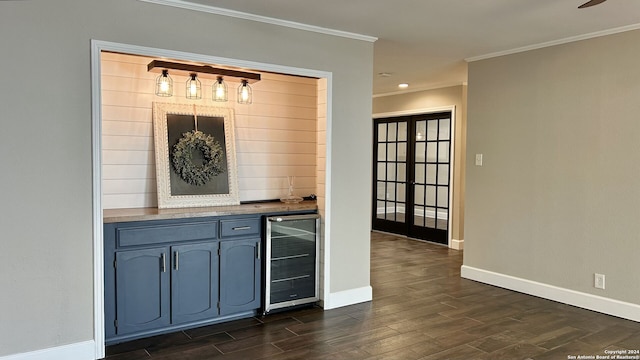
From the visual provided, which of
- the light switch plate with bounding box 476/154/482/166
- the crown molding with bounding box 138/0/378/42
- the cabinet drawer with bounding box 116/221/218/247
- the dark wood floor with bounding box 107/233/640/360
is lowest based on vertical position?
the dark wood floor with bounding box 107/233/640/360

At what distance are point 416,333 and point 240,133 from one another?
231 cm

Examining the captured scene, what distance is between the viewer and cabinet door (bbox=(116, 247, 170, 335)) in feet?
11.1

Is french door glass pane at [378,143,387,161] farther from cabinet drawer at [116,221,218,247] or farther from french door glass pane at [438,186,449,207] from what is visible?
cabinet drawer at [116,221,218,247]

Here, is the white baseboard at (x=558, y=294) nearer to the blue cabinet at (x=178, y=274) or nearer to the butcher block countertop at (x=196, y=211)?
the butcher block countertop at (x=196, y=211)

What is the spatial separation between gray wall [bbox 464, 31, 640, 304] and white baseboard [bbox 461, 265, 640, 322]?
53 mm

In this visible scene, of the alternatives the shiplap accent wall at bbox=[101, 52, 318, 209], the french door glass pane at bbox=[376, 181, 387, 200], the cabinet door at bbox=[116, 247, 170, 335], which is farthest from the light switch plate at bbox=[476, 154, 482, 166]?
the cabinet door at bbox=[116, 247, 170, 335]

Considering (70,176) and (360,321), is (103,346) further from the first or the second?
(360,321)

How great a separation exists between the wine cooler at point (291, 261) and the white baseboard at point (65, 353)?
1384 mm

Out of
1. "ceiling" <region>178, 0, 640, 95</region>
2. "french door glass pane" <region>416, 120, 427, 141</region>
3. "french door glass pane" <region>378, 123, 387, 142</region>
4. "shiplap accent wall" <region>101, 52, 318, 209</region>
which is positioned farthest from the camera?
"french door glass pane" <region>378, 123, 387, 142</region>

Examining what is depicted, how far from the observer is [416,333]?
3.75 metres

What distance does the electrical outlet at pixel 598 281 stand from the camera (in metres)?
4.31

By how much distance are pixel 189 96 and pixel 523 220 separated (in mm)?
3538

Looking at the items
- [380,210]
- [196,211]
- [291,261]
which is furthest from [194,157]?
[380,210]

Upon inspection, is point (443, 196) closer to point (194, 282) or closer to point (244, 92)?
point (244, 92)
